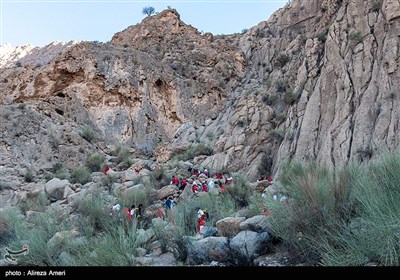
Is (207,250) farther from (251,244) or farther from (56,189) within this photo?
(56,189)

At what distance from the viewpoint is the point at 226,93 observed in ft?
104

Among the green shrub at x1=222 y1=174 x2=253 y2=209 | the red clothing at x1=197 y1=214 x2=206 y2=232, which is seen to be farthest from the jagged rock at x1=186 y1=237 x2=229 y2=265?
the green shrub at x1=222 y1=174 x2=253 y2=209

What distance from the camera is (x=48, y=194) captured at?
1450cm

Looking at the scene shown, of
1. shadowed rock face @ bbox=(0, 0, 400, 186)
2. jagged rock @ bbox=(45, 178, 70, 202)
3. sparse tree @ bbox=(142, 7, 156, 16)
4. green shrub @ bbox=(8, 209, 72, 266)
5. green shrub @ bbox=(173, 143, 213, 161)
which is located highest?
sparse tree @ bbox=(142, 7, 156, 16)

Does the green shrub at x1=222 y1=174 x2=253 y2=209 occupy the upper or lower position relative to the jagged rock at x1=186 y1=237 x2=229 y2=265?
lower

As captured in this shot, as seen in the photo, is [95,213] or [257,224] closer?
[257,224]

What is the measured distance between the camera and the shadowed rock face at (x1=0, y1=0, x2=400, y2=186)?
15.8 meters

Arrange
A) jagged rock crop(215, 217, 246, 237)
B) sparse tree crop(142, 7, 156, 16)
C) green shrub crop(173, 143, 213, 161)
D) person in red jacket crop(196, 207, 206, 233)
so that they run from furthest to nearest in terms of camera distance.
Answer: sparse tree crop(142, 7, 156, 16) < green shrub crop(173, 143, 213, 161) < person in red jacket crop(196, 207, 206, 233) < jagged rock crop(215, 217, 246, 237)

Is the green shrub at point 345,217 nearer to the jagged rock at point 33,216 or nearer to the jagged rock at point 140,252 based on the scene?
the jagged rock at point 140,252

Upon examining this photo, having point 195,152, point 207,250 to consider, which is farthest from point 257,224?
point 195,152

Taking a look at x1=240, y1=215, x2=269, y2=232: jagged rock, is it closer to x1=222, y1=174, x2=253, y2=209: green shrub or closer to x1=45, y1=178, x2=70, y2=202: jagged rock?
x1=222, y1=174, x2=253, y2=209: green shrub

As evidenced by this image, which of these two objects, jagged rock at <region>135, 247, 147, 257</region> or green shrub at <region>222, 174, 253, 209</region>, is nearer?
jagged rock at <region>135, 247, 147, 257</region>
